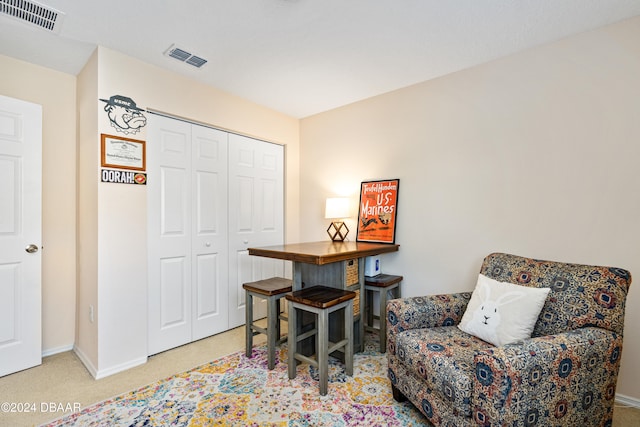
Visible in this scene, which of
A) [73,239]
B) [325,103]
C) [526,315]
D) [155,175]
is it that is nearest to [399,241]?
[526,315]

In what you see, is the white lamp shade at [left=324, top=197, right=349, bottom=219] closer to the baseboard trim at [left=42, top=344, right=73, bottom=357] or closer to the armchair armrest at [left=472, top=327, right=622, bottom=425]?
the armchair armrest at [left=472, top=327, right=622, bottom=425]

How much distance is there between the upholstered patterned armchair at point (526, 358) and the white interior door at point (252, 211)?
6.00 feet

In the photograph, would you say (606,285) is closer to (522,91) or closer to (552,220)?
(552,220)

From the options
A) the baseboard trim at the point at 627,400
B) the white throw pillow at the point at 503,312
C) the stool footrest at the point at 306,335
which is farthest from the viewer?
the stool footrest at the point at 306,335

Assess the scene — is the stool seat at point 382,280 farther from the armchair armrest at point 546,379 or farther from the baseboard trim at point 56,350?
the baseboard trim at point 56,350

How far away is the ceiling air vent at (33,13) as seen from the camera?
1.75 meters

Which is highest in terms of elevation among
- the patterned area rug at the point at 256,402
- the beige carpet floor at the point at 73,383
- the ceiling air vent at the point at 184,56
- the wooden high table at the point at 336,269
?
the ceiling air vent at the point at 184,56

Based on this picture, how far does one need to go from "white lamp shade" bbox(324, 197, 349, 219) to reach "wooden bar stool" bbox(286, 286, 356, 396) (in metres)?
0.93

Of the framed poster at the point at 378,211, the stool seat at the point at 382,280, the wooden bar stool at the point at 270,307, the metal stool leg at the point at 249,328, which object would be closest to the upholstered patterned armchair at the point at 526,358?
the stool seat at the point at 382,280

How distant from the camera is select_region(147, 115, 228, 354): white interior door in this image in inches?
101

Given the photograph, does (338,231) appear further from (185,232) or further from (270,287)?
(185,232)

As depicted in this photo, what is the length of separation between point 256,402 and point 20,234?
215 centimetres

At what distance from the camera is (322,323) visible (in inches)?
77.6

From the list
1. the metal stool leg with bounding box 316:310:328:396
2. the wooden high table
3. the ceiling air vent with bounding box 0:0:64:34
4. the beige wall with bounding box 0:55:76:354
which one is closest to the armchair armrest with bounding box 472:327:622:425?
the metal stool leg with bounding box 316:310:328:396
